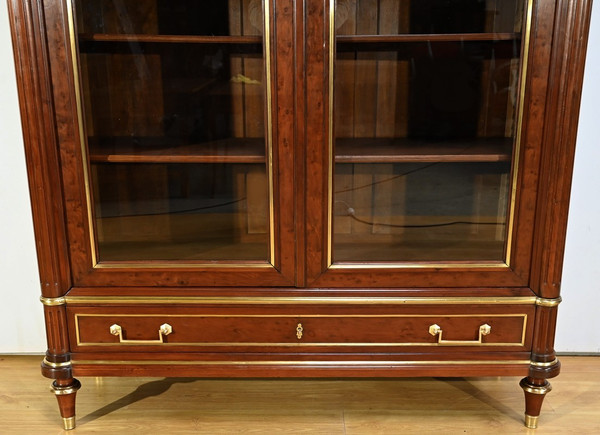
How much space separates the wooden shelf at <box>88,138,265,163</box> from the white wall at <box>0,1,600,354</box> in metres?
0.44

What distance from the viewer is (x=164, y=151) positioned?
119 centimetres

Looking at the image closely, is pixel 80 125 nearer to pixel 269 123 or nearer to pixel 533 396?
pixel 269 123

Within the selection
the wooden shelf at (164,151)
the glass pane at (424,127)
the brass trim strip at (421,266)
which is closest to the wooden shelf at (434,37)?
the glass pane at (424,127)

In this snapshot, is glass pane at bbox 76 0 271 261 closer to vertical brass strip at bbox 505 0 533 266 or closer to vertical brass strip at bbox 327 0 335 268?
vertical brass strip at bbox 327 0 335 268

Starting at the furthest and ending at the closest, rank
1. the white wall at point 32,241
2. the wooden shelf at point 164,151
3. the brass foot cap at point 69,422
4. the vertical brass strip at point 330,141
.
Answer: the white wall at point 32,241 < the brass foot cap at point 69,422 < the wooden shelf at point 164,151 < the vertical brass strip at point 330,141

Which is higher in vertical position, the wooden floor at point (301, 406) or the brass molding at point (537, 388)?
the brass molding at point (537, 388)

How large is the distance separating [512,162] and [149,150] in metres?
0.73

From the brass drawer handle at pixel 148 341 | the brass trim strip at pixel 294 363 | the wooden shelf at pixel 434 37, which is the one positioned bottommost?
the brass trim strip at pixel 294 363

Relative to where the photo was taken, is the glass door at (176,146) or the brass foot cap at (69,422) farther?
the brass foot cap at (69,422)

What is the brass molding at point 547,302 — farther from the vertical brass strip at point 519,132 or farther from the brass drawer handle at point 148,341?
the brass drawer handle at point 148,341

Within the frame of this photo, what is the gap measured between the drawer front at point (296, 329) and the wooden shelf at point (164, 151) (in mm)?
312

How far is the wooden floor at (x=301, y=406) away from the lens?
1297 mm

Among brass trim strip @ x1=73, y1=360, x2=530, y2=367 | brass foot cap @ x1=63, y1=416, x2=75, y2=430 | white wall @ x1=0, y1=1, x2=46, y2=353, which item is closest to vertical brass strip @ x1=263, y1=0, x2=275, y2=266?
brass trim strip @ x1=73, y1=360, x2=530, y2=367

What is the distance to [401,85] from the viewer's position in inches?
45.8
